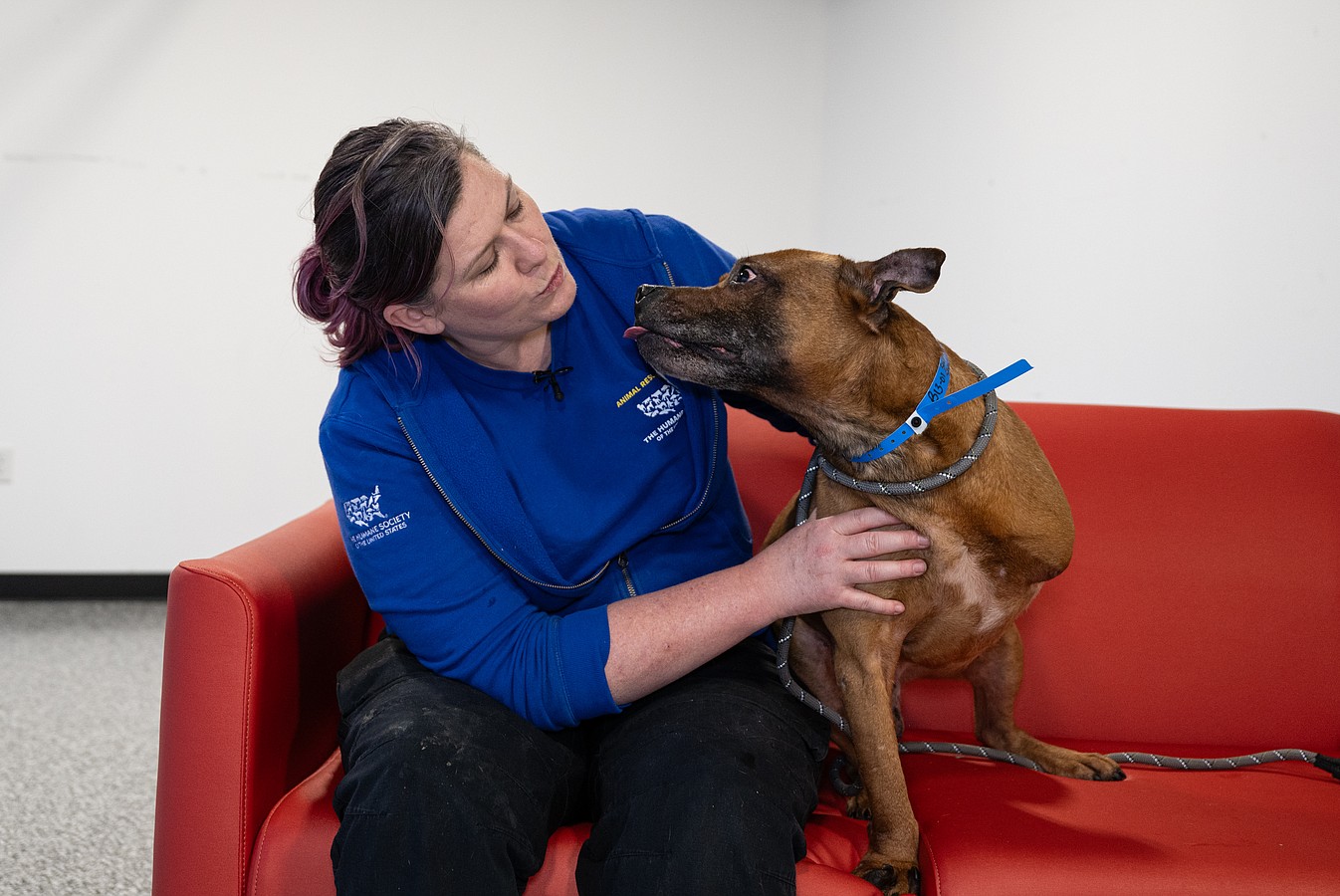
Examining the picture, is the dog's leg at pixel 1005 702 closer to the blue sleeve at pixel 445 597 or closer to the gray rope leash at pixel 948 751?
the gray rope leash at pixel 948 751

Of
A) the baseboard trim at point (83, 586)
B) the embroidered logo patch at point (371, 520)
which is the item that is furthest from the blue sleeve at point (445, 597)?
the baseboard trim at point (83, 586)

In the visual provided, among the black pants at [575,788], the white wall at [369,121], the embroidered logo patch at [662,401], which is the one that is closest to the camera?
the black pants at [575,788]

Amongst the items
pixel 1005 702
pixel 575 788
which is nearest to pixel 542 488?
pixel 575 788

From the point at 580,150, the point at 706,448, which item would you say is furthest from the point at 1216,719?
the point at 580,150

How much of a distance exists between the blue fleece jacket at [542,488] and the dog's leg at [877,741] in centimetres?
30

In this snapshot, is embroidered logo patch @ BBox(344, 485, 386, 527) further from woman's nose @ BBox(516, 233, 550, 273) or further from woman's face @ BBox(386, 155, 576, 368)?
woman's nose @ BBox(516, 233, 550, 273)

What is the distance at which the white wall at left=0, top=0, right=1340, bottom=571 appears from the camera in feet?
12.8

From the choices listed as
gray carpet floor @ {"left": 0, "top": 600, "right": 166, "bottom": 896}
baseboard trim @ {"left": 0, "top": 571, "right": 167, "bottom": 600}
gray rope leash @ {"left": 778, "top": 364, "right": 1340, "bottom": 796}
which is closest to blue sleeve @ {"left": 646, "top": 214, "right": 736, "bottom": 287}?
gray rope leash @ {"left": 778, "top": 364, "right": 1340, "bottom": 796}

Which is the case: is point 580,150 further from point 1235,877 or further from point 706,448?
point 1235,877

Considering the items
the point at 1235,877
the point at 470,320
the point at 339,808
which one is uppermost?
the point at 470,320

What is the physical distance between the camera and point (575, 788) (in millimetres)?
1603

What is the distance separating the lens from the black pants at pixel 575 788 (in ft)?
4.34

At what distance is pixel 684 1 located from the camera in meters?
5.18

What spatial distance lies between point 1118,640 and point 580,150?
12.3 feet
